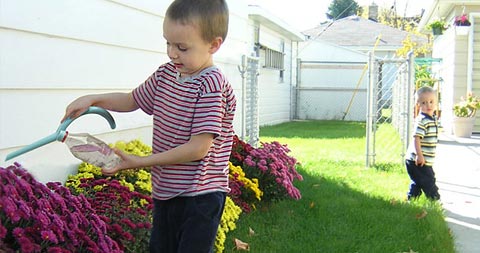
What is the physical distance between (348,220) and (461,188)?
2.85m

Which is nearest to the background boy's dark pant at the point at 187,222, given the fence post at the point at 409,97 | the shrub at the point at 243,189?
the shrub at the point at 243,189

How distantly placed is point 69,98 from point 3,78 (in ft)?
2.32

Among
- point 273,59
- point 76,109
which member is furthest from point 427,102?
point 273,59

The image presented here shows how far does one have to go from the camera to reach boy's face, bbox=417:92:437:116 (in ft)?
20.5

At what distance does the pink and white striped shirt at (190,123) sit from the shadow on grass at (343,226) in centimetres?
185

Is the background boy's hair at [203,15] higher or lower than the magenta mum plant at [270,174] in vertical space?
higher

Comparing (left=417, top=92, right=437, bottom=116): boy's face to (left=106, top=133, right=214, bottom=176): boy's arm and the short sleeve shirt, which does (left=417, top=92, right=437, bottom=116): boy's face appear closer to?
the short sleeve shirt

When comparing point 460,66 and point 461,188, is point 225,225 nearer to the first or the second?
point 461,188

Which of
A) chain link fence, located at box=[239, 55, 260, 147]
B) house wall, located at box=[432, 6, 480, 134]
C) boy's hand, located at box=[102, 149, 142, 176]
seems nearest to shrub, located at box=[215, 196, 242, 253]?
boy's hand, located at box=[102, 149, 142, 176]

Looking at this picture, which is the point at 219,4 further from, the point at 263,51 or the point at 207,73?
the point at 263,51

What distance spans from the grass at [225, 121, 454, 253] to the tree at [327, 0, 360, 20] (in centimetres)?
5143

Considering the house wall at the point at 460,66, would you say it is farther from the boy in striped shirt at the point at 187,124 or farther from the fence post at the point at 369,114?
the boy in striped shirt at the point at 187,124

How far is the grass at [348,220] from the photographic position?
15.3ft

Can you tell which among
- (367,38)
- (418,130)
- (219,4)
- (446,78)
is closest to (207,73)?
(219,4)
